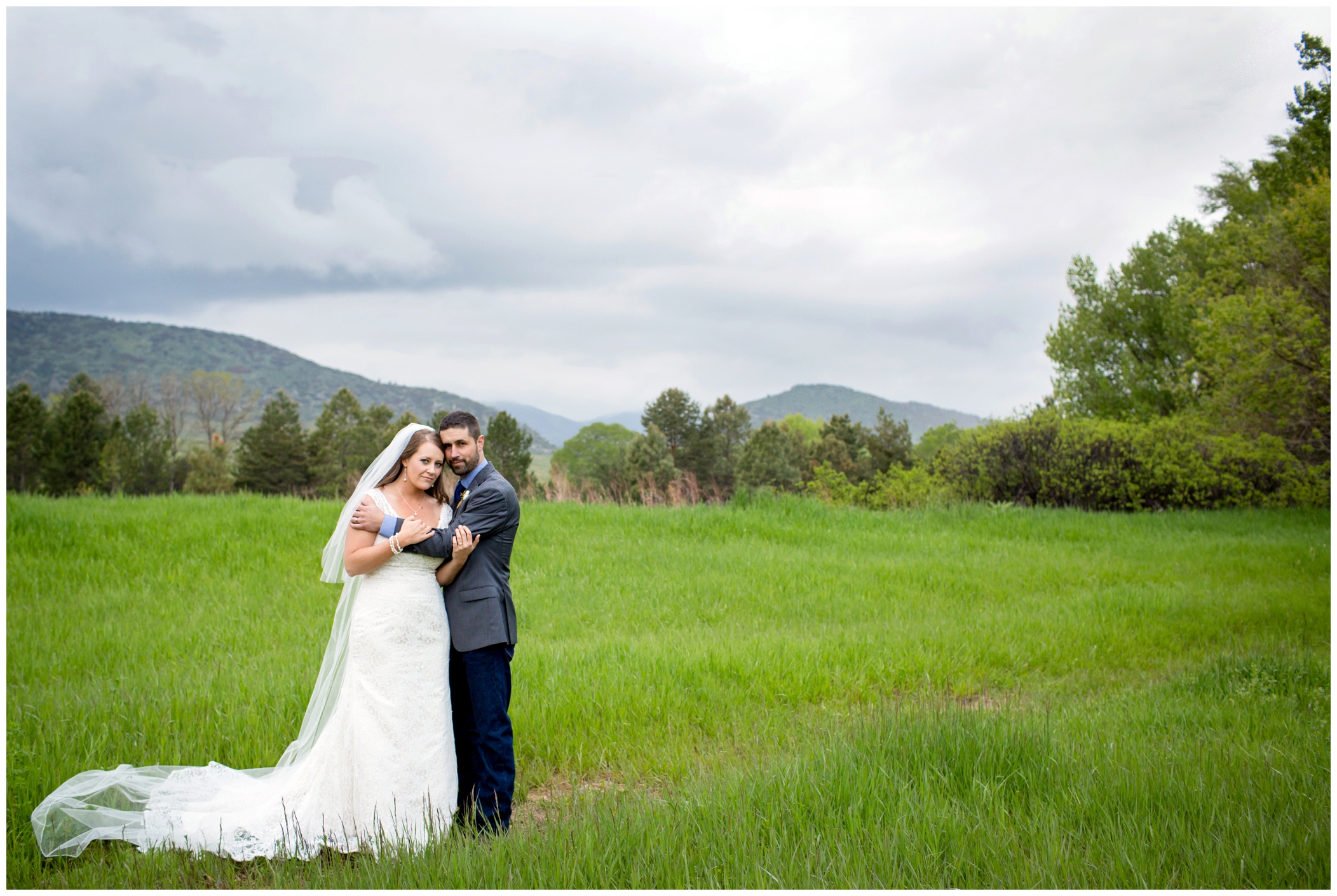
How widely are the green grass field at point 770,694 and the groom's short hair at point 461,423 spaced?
2.20 metres

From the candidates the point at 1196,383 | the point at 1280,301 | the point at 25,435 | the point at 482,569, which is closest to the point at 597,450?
the point at 25,435

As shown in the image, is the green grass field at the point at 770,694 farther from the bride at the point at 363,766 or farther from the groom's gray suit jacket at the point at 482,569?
the groom's gray suit jacket at the point at 482,569

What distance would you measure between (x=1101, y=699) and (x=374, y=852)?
227 inches

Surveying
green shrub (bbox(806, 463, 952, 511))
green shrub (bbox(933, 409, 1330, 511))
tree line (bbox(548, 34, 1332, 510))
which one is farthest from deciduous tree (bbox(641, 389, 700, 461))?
green shrub (bbox(933, 409, 1330, 511))

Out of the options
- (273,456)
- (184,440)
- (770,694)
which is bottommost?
(770,694)

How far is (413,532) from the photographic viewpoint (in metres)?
4.23

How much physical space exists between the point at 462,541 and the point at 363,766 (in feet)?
4.36

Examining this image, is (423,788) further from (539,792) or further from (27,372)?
(27,372)

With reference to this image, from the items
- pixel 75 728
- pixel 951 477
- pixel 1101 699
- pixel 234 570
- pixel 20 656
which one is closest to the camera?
pixel 75 728

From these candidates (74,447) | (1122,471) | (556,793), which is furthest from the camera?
(74,447)

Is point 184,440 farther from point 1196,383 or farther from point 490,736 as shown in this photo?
point 490,736

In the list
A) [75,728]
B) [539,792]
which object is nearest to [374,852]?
[539,792]

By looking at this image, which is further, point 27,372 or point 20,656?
point 27,372

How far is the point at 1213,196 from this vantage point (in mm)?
35125
